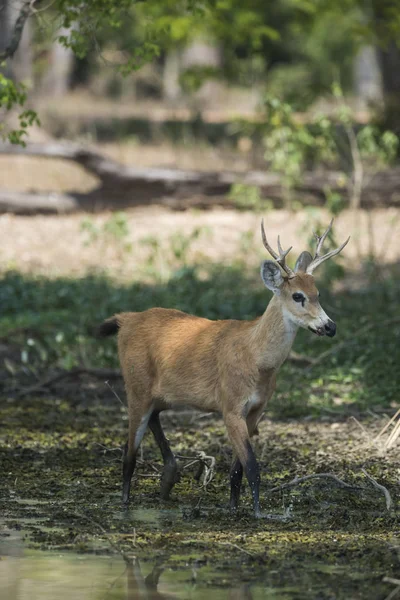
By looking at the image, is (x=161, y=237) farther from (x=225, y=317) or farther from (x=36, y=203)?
(x=225, y=317)

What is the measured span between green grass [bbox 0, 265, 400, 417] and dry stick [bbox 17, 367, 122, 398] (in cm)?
31

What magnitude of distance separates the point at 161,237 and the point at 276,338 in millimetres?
10160

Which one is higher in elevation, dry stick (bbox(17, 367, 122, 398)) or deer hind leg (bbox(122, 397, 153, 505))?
deer hind leg (bbox(122, 397, 153, 505))

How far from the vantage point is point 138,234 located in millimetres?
17484

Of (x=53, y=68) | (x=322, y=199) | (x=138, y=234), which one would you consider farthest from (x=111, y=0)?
(x=53, y=68)

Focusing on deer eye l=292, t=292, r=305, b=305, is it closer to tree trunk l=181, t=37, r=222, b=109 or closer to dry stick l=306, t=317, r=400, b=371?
dry stick l=306, t=317, r=400, b=371

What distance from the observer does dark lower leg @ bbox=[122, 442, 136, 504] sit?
750 centimetres

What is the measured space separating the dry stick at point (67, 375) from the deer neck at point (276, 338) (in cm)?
400

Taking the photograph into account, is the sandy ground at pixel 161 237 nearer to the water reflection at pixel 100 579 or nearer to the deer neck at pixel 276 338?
the deer neck at pixel 276 338

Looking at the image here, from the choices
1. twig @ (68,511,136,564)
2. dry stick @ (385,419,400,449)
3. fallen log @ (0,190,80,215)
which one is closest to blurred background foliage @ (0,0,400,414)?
fallen log @ (0,190,80,215)

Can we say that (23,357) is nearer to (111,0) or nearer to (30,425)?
(30,425)

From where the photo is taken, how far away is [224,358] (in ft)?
24.3

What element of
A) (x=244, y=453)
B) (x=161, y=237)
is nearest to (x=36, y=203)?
(x=161, y=237)

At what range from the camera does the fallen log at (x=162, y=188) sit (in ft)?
61.1
